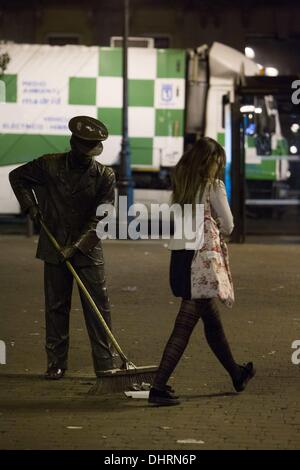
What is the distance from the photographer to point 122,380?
6.30m

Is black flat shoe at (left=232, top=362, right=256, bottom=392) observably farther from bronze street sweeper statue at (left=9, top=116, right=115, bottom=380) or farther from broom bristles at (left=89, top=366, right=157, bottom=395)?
bronze street sweeper statue at (left=9, top=116, right=115, bottom=380)

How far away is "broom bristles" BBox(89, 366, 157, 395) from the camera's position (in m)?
6.29

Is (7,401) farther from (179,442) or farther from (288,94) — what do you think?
(288,94)

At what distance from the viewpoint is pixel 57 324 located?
672cm

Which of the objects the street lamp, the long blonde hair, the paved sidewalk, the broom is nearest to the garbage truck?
the street lamp

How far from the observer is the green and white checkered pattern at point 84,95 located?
51.0 ft

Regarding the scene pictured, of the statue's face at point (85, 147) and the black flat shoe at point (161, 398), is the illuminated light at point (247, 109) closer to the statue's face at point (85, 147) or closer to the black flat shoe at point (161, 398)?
the statue's face at point (85, 147)

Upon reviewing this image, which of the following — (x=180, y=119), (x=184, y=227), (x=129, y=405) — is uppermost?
(x=180, y=119)

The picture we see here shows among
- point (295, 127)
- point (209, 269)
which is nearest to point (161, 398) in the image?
point (209, 269)

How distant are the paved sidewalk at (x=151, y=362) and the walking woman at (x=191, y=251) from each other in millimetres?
239

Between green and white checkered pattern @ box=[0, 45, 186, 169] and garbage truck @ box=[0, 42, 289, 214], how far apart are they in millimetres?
15
